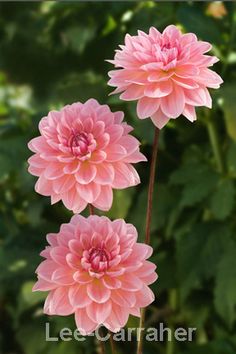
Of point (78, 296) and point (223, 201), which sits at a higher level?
point (223, 201)

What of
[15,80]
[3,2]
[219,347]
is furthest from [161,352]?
[3,2]

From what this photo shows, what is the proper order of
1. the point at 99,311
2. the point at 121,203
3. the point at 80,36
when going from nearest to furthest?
the point at 99,311 < the point at 121,203 < the point at 80,36

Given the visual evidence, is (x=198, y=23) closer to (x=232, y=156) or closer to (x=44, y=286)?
(x=232, y=156)

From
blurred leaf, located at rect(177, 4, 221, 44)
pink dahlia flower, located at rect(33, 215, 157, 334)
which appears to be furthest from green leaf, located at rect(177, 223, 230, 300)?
pink dahlia flower, located at rect(33, 215, 157, 334)

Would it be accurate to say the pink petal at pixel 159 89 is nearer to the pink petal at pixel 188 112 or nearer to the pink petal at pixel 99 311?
the pink petal at pixel 188 112

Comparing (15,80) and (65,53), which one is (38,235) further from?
(15,80)

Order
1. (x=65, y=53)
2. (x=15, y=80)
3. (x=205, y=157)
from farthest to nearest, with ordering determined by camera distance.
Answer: (x=15, y=80)
(x=65, y=53)
(x=205, y=157)

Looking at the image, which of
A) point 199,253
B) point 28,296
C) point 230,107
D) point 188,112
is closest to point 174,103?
point 188,112
